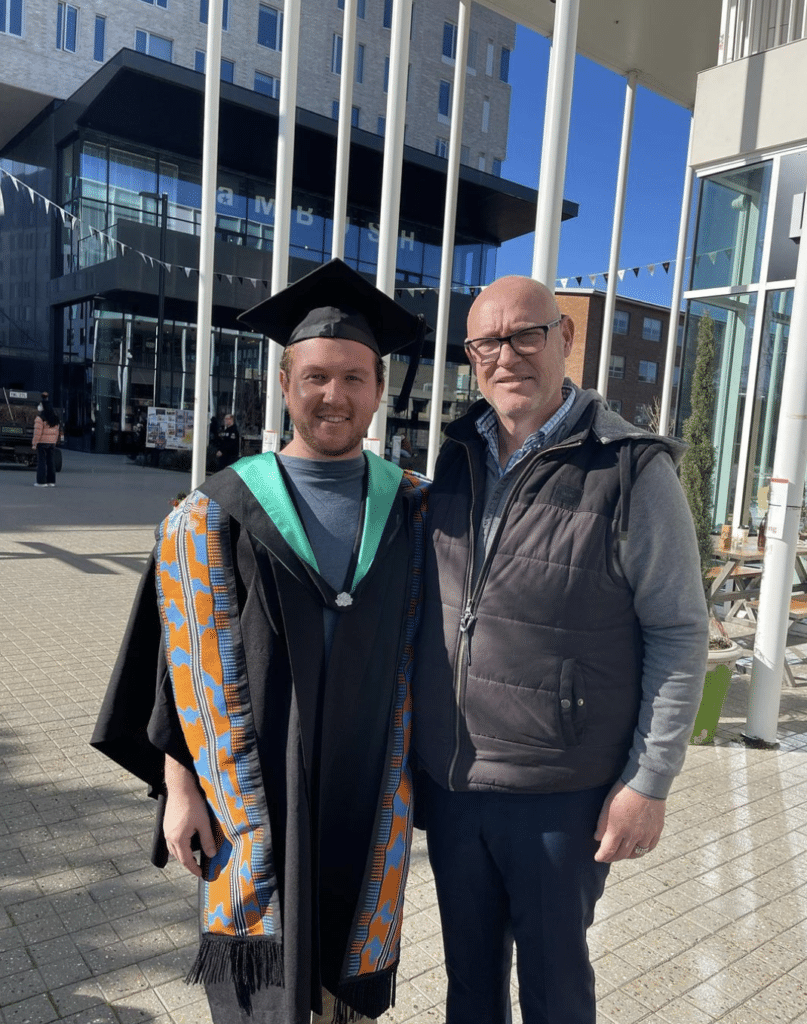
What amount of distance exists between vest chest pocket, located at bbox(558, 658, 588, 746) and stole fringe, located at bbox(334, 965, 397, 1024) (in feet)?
2.60

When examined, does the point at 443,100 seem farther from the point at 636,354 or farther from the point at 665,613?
the point at 665,613

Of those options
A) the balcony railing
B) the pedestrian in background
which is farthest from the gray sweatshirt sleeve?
the pedestrian in background

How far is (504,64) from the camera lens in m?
39.5

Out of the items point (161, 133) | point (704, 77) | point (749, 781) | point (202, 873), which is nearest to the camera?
point (202, 873)

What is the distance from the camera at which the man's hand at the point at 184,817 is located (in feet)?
6.20

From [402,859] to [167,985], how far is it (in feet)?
4.12

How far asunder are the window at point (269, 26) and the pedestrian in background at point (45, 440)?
966 inches

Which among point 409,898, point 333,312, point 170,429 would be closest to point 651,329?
point 170,429

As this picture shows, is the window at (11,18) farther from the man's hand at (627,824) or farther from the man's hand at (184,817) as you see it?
the man's hand at (627,824)

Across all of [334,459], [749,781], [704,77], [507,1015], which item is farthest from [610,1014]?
[704,77]

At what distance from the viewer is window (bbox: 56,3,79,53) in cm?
3100

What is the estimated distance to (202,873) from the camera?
1959 mm

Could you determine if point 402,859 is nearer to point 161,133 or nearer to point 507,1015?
point 507,1015

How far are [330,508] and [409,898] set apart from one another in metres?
2.11
